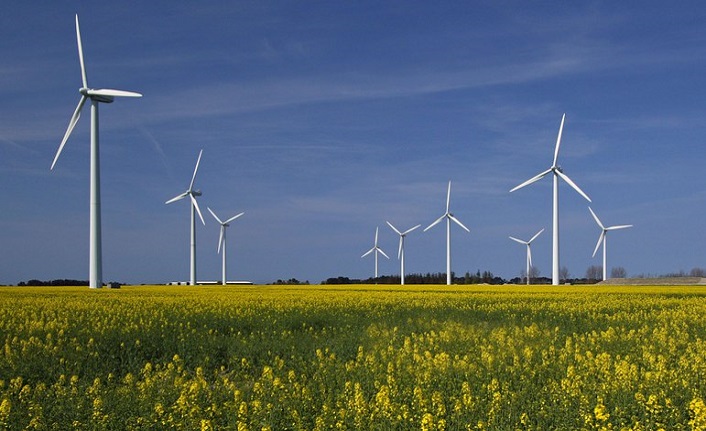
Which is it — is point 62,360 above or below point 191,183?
below

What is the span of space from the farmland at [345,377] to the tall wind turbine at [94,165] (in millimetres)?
31350

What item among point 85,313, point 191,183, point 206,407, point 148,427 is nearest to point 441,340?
point 206,407

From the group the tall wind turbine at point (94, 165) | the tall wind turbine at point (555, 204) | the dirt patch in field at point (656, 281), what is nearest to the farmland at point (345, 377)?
the tall wind turbine at point (94, 165)

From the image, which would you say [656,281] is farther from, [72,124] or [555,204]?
[72,124]

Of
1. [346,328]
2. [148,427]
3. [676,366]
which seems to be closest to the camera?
[148,427]

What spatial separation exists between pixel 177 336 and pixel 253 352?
3445 mm

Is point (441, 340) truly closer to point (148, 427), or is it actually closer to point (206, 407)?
point (206, 407)

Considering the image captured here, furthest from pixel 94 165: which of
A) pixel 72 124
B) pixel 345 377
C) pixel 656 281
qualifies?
pixel 656 281

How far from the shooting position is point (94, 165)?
53844 mm

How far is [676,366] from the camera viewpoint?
14023mm

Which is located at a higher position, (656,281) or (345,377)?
(345,377)

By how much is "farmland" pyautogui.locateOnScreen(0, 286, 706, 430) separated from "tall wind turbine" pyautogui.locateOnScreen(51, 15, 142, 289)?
103 feet

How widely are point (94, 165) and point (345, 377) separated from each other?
4644 cm

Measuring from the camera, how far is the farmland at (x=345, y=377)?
9.59m
